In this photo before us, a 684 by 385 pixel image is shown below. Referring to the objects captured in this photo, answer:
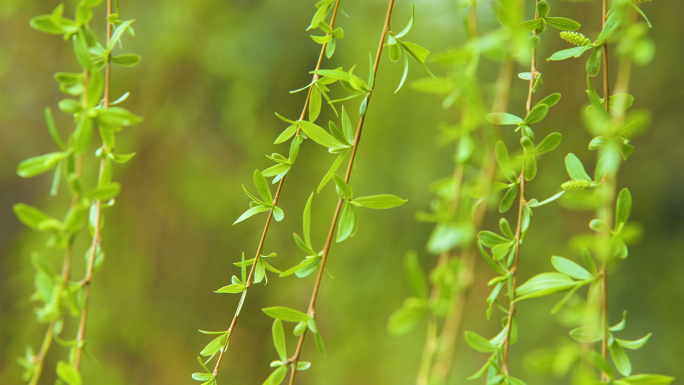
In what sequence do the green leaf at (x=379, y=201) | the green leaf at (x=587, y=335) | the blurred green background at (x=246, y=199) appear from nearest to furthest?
the green leaf at (x=587, y=335) < the green leaf at (x=379, y=201) < the blurred green background at (x=246, y=199)

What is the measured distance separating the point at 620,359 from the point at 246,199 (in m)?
1.10

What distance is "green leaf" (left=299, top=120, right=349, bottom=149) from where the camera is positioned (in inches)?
11.2

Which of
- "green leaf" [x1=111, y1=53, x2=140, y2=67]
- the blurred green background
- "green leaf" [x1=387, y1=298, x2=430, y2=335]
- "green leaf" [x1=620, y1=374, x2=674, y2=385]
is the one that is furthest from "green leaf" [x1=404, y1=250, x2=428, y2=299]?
the blurred green background

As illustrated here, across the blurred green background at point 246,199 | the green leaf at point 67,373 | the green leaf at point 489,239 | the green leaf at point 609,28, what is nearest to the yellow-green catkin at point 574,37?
the green leaf at point 609,28

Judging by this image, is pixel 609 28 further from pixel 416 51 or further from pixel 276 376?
pixel 276 376

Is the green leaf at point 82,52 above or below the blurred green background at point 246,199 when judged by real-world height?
above

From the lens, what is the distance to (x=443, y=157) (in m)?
1.14

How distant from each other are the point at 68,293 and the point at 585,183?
278 millimetres

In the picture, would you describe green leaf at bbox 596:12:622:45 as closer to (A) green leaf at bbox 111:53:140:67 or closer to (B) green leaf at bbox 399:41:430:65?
(B) green leaf at bbox 399:41:430:65

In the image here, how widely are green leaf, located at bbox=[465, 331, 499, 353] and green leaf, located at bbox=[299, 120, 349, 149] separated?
14 cm

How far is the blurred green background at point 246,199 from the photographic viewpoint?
106 centimetres

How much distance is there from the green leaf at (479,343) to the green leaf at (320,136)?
135 millimetres

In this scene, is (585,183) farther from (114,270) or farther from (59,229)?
(114,270)

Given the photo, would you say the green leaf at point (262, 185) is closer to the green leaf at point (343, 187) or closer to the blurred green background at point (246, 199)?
the green leaf at point (343, 187)
